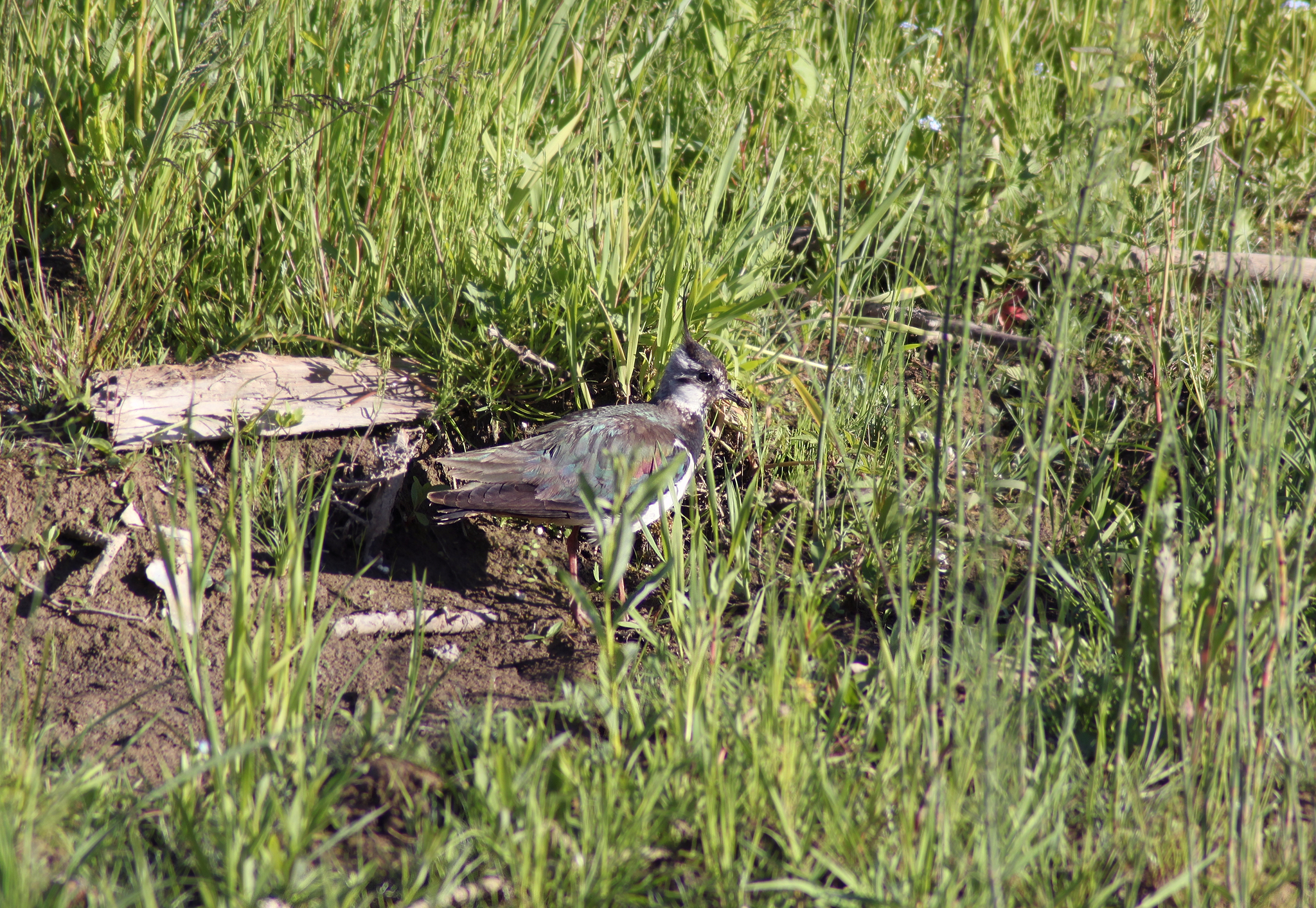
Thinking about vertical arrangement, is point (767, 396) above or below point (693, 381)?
below

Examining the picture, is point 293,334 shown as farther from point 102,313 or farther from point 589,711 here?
point 589,711

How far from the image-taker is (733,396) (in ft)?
14.3

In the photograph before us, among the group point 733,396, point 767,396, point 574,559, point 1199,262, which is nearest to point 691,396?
point 733,396

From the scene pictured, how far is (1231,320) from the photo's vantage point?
435 cm

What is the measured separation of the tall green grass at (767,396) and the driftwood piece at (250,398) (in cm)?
17

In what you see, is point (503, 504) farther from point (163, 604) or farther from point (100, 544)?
point (100, 544)

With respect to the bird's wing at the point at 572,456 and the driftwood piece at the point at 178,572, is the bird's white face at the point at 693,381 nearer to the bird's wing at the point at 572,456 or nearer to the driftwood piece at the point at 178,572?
the bird's wing at the point at 572,456

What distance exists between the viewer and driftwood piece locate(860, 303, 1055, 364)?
4414 mm

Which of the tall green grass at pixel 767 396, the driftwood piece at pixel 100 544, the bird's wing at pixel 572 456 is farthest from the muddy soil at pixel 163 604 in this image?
the bird's wing at pixel 572 456

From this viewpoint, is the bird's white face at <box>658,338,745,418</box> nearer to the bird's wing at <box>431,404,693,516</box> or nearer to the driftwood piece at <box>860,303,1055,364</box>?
the bird's wing at <box>431,404,693,516</box>

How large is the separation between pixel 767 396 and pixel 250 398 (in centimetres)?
218

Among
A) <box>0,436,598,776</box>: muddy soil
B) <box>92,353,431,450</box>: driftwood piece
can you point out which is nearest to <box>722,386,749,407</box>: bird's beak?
<box>0,436,598,776</box>: muddy soil

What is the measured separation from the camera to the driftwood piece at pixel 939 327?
14.5ft

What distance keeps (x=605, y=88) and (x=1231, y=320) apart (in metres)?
2.92
